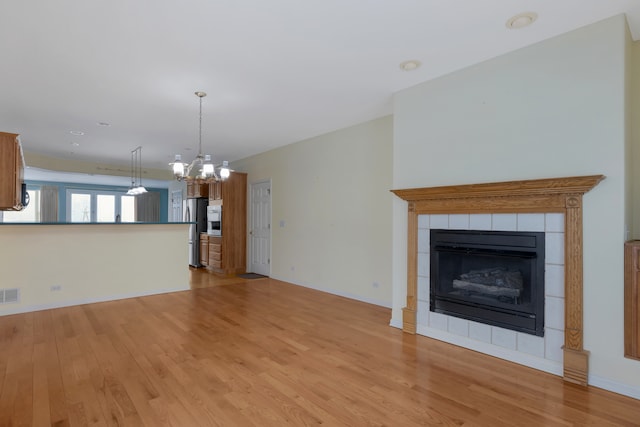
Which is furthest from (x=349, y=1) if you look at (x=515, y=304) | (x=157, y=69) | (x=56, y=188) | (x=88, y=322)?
(x=56, y=188)

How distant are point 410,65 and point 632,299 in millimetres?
2646

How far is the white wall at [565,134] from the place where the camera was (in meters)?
2.43

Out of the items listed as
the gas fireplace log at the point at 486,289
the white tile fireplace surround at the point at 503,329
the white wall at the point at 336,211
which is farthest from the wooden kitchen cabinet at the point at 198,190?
the gas fireplace log at the point at 486,289

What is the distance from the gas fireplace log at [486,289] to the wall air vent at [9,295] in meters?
5.54

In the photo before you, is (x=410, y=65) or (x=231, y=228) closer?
(x=410, y=65)

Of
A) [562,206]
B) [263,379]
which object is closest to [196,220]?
[263,379]

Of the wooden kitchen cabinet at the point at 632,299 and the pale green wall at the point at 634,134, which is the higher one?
the pale green wall at the point at 634,134

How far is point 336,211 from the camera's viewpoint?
550 centimetres

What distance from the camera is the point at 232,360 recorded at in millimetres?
2869

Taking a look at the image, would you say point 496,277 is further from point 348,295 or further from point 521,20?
point 348,295

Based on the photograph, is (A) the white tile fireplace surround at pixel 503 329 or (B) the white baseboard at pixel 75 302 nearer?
(A) the white tile fireplace surround at pixel 503 329

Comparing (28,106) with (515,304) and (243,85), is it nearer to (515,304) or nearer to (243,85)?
(243,85)

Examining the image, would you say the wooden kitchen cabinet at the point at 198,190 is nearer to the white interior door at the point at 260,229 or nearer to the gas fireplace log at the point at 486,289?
the white interior door at the point at 260,229

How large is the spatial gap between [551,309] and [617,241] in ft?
2.36
